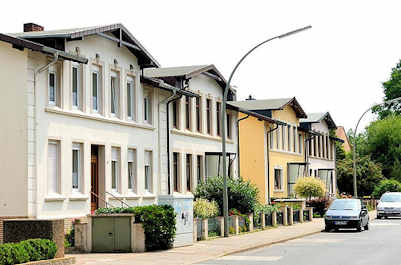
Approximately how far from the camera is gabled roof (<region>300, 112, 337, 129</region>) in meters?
57.3

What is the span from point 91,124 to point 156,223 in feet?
17.3

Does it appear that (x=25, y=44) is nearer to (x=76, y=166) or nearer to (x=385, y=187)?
(x=76, y=166)

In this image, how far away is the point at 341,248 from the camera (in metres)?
23.2

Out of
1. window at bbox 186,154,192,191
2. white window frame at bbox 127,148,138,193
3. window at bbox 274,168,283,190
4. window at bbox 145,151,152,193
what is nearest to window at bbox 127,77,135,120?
white window frame at bbox 127,148,138,193

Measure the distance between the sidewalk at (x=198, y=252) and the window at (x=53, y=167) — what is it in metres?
3.23

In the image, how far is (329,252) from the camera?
71.3 ft

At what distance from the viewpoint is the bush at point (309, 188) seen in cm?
4591

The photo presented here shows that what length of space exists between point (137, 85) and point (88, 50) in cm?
380

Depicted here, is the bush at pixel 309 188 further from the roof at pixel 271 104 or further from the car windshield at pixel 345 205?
the car windshield at pixel 345 205

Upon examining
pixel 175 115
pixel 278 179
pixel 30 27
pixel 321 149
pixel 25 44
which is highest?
pixel 30 27

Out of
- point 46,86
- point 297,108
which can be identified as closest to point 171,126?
point 46,86

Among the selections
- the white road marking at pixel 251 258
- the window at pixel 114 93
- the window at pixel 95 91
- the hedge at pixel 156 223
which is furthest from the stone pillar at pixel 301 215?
the white road marking at pixel 251 258

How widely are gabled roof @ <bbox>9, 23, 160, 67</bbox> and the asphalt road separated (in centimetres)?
836

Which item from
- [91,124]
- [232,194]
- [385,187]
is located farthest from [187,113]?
[385,187]
